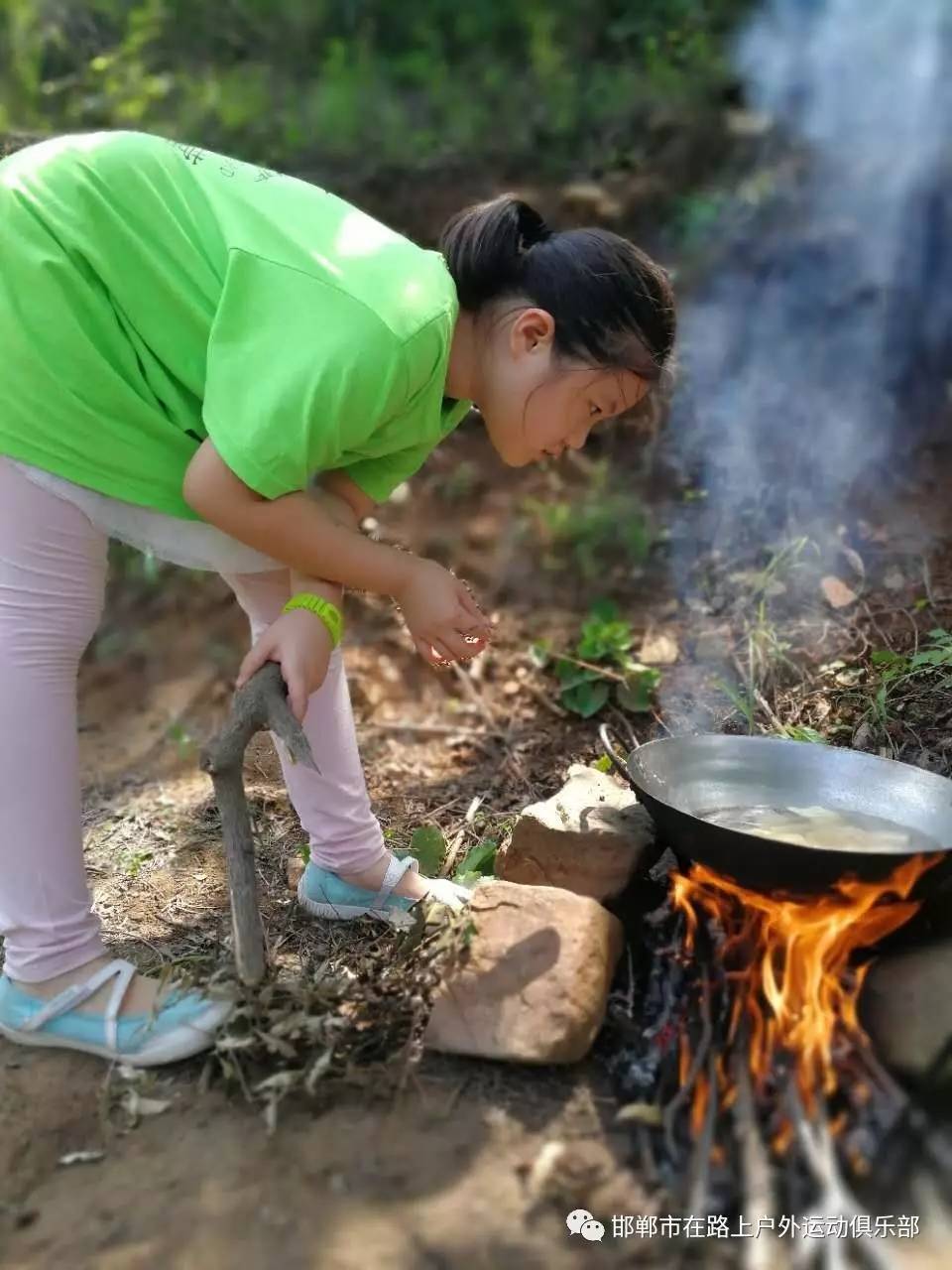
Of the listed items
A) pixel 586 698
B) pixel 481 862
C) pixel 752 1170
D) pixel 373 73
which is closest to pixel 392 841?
pixel 481 862

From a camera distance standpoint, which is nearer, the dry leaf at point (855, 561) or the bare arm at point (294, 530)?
the bare arm at point (294, 530)

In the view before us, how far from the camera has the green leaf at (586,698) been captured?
3.31 metres

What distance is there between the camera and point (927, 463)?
3.75 metres

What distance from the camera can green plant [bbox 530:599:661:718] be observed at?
3.28 meters

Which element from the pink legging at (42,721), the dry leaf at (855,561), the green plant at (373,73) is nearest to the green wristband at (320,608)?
the pink legging at (42,721)

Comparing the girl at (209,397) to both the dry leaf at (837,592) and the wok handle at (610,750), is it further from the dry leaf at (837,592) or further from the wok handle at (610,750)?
the dry leaf at (837,592)

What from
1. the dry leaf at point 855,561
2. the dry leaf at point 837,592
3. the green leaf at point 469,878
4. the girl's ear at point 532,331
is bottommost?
the dry leaf at point 837,592

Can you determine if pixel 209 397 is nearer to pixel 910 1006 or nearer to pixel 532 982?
pixel 532 982

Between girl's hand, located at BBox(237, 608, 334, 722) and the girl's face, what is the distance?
499 mm

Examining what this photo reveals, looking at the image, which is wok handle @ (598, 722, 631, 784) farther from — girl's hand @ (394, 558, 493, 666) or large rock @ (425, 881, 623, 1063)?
girl's hand @ (394, 558, 493, 666)

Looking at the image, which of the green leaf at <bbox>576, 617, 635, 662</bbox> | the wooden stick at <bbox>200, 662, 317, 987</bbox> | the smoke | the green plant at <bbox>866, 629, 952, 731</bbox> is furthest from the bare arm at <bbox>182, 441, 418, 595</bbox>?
the smoke

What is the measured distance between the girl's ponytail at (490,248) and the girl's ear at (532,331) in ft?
0.32

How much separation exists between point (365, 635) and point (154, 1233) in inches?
98.5

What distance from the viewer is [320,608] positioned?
1892mm
